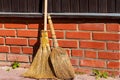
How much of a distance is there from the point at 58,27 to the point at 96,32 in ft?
1.60

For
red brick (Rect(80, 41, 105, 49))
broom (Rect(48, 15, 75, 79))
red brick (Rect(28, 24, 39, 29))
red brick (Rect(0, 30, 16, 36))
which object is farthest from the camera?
red brick (Rect(0, 30, 16, 36))

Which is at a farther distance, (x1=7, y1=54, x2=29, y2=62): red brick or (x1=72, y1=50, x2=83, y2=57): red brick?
(x1=7, y1=54, x2=29, y2=62): red brick

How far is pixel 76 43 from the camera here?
4.54m

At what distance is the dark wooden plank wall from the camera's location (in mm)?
4324

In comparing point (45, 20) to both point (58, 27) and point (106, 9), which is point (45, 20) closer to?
point (58, 27)

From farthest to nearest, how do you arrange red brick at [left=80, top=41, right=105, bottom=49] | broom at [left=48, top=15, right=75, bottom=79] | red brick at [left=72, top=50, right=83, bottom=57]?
1. red brick at [left=72, top=50, right=83, bottom=57]
2. red brick at [left=80, top=41, right=105, bottom=49]
3. broom at [left=48, top=15, right=75, bottom=79]

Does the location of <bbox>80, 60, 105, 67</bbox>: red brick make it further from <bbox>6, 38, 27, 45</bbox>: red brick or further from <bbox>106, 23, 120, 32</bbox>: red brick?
<bbox>6, 38, 27, 45</bbox>: red brick

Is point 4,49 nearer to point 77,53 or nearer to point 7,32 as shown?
point 7,32

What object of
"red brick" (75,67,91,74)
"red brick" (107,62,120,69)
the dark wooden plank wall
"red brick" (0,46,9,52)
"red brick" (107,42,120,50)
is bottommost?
"red brick" (75,67,91,74)

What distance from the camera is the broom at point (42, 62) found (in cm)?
444

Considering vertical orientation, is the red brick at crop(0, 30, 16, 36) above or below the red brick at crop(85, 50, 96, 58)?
above

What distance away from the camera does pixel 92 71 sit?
452 cm

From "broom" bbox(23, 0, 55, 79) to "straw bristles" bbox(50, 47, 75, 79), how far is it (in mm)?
125

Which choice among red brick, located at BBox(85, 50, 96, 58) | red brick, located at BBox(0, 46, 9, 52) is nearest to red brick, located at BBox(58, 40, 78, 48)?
red brick, located at BBox(85, 50, 96, 58)
